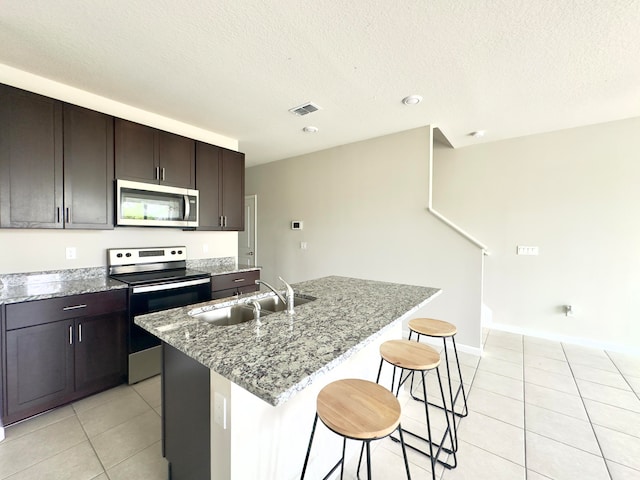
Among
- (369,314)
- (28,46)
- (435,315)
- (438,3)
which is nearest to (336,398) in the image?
(369,314)

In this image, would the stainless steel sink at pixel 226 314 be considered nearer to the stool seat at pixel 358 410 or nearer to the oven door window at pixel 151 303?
the stool seat at pixel 358 410

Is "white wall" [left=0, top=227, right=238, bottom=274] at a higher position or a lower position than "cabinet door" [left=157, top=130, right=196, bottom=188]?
lower

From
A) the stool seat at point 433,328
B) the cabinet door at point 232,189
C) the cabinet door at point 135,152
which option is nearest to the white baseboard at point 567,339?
the stool seat at point 433,328

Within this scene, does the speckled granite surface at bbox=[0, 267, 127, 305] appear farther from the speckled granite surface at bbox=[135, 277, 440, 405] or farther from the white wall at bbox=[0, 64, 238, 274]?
the speckled granite surface at bbox=[135, 277, 440, 405]

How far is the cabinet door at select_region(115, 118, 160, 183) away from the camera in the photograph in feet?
8.21

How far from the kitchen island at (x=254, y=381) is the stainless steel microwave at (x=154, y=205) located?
1617 millimetres

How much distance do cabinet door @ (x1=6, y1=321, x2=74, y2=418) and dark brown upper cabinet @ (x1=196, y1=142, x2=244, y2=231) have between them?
5.14ft

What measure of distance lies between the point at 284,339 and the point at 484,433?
5.76ft

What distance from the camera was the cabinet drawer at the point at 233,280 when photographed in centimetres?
296

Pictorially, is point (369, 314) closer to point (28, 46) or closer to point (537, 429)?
point (537, 429)

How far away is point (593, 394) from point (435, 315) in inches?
56.6

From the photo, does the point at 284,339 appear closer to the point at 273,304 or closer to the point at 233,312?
the point at 233,312

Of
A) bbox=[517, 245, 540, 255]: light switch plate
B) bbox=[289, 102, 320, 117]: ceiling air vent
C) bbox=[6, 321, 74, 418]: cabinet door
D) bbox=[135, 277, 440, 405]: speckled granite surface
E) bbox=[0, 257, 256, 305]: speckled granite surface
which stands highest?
bbox=[289, 102, 320, 117]: ceiling air vent

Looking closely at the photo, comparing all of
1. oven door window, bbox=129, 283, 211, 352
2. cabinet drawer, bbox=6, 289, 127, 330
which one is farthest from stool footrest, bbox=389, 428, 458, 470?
cabinet drawer, bbox=6, 289, 127, 330
